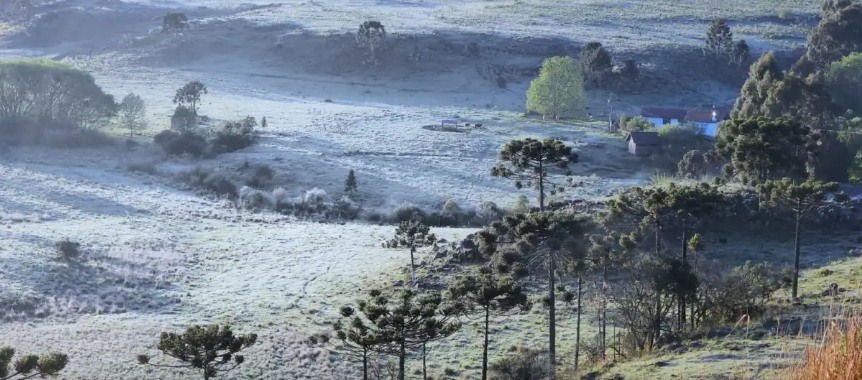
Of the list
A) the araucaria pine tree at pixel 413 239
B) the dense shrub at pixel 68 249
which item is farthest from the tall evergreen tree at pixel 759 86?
the dense shrub at pixel 68 249

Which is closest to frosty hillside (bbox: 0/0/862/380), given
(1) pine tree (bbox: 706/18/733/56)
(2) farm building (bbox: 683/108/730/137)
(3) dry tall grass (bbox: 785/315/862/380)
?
(3) dry tall grass (bbox: 785/315/862/380)

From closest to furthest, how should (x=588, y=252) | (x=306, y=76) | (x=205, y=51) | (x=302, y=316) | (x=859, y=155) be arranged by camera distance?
(x=588, y=252) < (x=302, y=316) < (x=859, y=155) < (x=306, y=76) < (x=205, y=51)

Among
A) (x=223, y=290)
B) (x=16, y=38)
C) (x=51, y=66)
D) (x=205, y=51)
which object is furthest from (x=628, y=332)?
(x=16, y=38)

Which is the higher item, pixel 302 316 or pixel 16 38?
pixel 16 38

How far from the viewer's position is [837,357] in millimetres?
6230

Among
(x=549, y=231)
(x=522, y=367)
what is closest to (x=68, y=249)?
(x=522, y=367)

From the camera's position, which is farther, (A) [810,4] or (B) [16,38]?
(A) [810,4]

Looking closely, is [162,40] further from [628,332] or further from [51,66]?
[628,332]

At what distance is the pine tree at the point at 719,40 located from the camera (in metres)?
106

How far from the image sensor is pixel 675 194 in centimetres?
2838

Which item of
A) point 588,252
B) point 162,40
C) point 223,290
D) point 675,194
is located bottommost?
point 223,290

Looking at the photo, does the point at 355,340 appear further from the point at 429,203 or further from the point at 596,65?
the point at 596,65

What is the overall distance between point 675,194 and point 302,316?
14.0 meters

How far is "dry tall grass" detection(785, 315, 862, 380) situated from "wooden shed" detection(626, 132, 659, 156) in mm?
62001
